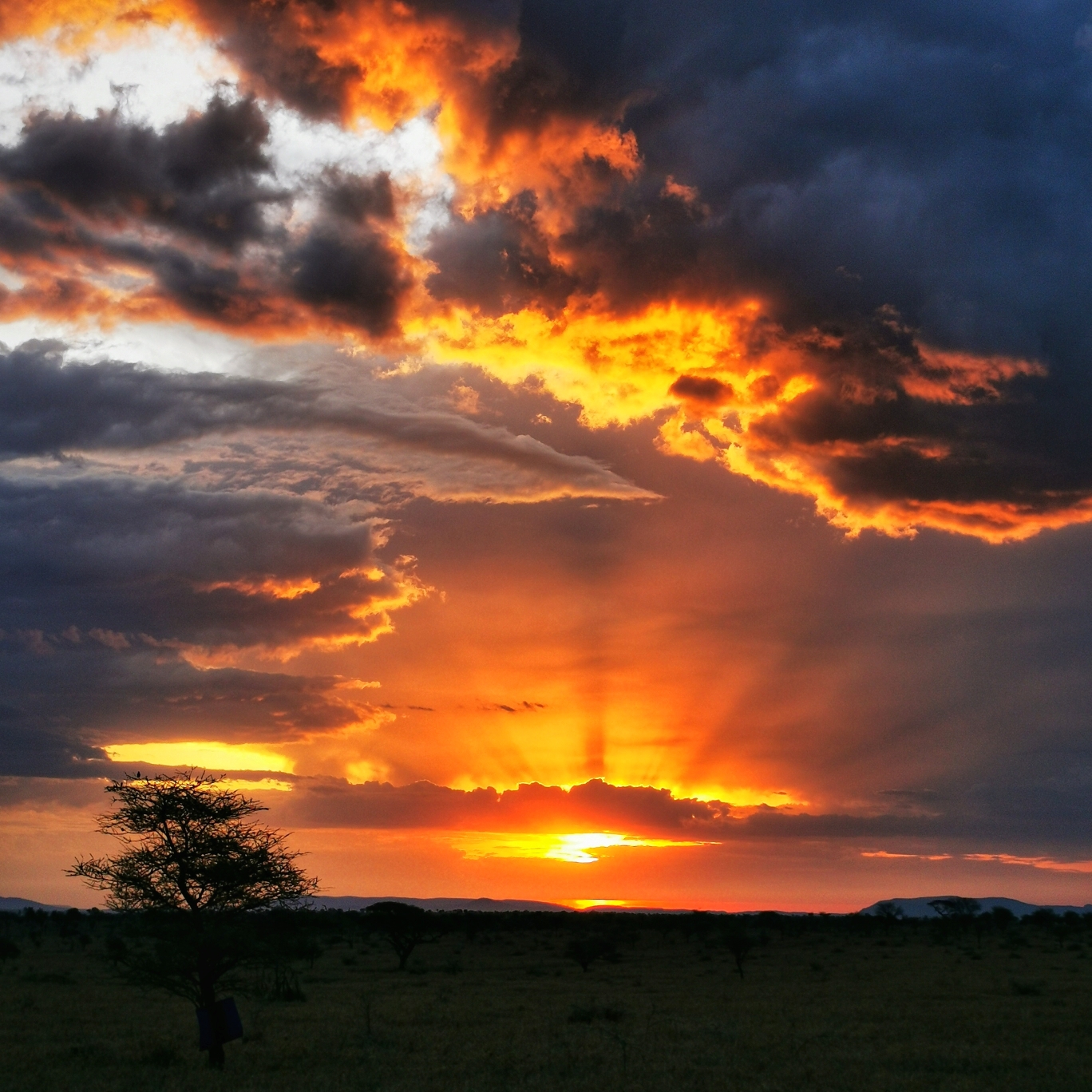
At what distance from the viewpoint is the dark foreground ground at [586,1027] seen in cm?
2772

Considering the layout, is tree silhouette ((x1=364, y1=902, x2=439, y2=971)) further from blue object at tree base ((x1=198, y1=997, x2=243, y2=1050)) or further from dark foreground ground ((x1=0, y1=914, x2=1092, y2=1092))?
blue object at tree base ((x1=198, y1=997, x2=243, y2=1050))

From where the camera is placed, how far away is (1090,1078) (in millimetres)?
27234

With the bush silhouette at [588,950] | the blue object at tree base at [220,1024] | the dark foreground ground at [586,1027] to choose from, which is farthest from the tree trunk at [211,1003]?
the bush silhouette at [588,950]

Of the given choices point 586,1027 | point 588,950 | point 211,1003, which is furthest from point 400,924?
point 211,1003

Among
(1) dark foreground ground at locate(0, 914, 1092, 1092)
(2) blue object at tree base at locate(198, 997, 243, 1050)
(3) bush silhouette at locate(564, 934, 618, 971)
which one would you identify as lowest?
(3) bush silhouette at locate(564, 934, 618, 971)

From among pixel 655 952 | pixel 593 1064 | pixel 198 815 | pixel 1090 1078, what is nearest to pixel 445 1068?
pixel 593 1064

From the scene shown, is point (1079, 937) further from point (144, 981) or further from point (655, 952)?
point (144, 981)

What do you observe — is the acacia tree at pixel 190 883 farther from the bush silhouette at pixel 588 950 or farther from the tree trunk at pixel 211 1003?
the bush silhouette at pixel 588 950

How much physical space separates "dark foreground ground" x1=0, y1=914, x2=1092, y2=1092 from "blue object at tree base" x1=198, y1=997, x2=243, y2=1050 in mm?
877

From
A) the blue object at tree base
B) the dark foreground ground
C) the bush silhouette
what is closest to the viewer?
the dark foreground ground

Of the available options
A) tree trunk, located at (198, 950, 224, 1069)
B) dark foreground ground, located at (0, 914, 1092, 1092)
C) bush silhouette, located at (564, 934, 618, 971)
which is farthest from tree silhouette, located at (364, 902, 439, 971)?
tree trunk, located at (198, 950, 224, 1069)

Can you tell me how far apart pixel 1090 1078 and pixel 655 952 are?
6448 centimetres

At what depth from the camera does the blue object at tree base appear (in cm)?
2934

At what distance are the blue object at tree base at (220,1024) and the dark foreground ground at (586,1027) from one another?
34.5 inches
